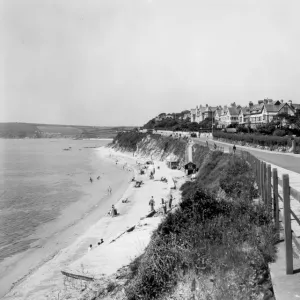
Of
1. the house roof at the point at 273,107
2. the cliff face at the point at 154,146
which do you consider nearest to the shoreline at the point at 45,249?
the cliff face at the point at 154,146

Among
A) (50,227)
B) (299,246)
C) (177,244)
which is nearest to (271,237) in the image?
(299,246)

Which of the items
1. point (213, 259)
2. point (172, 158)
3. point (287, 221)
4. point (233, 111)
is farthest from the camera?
point (233, 111)

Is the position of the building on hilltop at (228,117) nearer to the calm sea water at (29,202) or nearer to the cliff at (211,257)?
the calm sea water at (29,202)

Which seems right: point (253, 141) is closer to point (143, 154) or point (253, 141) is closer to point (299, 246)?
point (299, 246)

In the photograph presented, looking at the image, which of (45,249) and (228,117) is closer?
(45,249)

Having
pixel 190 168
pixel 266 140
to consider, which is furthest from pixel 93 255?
pixel 266 140

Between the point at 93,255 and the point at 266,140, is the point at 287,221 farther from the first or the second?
the point at 266,140
